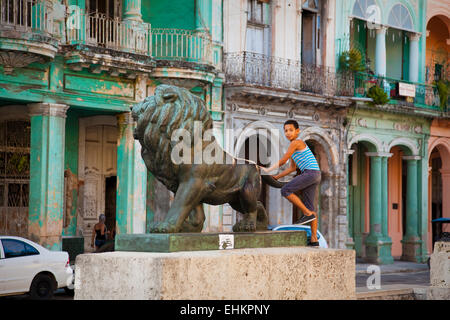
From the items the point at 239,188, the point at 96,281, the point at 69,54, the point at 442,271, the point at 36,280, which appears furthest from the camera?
the point at 69,54

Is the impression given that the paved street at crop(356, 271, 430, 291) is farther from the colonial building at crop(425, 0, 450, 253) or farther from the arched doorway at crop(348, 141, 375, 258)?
the colonial building at crop(425, 0, 450, 253)

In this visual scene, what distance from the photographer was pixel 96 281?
7.10 metres

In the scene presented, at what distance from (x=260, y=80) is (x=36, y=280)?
9371mm

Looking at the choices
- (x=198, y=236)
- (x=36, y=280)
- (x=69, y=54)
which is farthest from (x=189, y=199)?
(x=69, y=54)

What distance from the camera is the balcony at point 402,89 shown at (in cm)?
2589

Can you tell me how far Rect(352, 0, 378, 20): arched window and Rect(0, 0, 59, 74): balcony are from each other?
451 inches

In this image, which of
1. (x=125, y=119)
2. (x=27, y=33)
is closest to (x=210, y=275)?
(x=27, y=33)

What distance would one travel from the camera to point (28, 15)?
17875 mm

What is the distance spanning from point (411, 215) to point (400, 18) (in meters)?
6.56

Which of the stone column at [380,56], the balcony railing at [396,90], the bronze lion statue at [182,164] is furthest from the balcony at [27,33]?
the stone column at [380,56]

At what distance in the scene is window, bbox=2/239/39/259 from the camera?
50.3ft

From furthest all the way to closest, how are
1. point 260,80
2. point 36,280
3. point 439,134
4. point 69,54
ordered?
point 439,134
point 260,80
point 69,54
point 36,280

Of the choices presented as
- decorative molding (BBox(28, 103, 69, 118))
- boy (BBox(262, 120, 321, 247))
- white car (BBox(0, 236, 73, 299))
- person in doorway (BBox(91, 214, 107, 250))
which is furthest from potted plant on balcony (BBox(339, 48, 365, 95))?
boy (BBox(262, 120, 321, 247))
